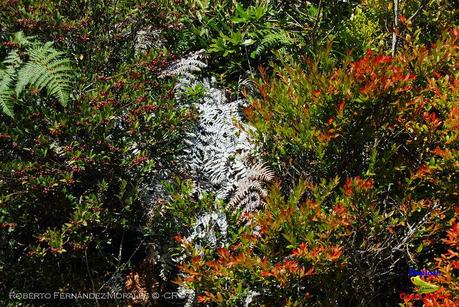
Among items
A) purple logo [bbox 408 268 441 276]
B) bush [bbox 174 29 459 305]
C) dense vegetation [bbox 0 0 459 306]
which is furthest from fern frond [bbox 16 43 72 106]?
purple logo [bbox 408 268 441 276]

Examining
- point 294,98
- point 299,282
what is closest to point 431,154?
point 294,98

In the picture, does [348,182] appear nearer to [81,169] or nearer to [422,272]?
[422,272]

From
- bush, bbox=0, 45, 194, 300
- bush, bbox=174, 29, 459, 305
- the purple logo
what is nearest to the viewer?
bush, bbox=174, 29, 459, 305

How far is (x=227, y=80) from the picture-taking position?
4.68 meters

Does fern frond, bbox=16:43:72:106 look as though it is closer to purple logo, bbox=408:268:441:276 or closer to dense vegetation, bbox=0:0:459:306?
dense vegetation, bbox=0:0:459:306

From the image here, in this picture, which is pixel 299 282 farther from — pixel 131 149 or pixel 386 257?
pixel 131 149

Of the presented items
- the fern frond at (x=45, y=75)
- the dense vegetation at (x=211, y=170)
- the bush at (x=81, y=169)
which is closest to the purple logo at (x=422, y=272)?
the dense vegetation at (x=211, y=170)

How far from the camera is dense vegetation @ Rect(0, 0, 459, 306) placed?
2.80 metres

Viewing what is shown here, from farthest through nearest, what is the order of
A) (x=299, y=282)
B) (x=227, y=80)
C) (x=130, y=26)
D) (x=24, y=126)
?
(x=227, y=80) < (x=130, y=26) < (x=24, y=126) < (x=299, y=282)

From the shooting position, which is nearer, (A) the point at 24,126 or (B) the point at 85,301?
(A) the point at 24,126

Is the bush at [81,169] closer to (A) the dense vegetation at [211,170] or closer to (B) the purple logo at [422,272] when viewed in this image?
(A) the dense vegetation at [211,170]

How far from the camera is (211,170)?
3.75m

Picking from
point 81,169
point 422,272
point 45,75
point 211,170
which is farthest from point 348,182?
point 45,75

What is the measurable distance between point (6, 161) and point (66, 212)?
48 centimetres
